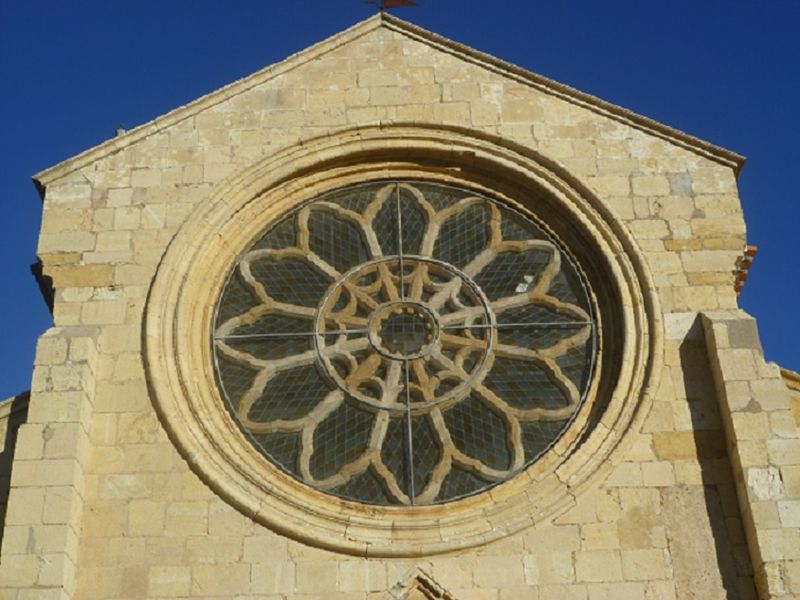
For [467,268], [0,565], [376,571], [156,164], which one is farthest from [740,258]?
[0,565]

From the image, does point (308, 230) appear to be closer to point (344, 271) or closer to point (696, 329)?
point (344, 271)

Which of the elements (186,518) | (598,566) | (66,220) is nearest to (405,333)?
(186,518)

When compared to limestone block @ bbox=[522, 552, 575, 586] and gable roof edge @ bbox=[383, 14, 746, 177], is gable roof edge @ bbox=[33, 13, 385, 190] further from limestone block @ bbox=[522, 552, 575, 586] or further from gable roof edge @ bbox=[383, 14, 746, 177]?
limestone block @ bbox=[522, 552, 575, 586]

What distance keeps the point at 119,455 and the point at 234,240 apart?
224 cm

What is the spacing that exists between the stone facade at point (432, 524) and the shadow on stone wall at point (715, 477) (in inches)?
0.6

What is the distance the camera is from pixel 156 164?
11.8 metres

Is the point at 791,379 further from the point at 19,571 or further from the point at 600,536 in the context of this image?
the point at 19,571

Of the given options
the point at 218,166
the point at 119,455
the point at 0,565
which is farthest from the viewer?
the point at 218,166

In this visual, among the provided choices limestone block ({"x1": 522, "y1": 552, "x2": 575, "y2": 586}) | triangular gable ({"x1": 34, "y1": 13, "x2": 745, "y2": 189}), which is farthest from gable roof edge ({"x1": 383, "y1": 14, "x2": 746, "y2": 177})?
limestone block ({"x1": 522, "y1": 552, "x2": 575, "y2": 586})

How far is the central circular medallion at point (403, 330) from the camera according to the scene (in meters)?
11.0

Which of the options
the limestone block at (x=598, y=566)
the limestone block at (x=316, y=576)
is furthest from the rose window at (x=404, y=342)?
the limestone block at (x=598, y=566)

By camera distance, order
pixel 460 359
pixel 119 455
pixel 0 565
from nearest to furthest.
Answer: pixel 0 565
pixel 119 455
pixel 460 359

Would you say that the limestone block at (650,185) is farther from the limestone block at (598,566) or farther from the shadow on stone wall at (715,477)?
the limestone block at (598,566)

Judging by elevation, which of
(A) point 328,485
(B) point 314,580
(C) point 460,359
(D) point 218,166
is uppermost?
(D) point 218,166
